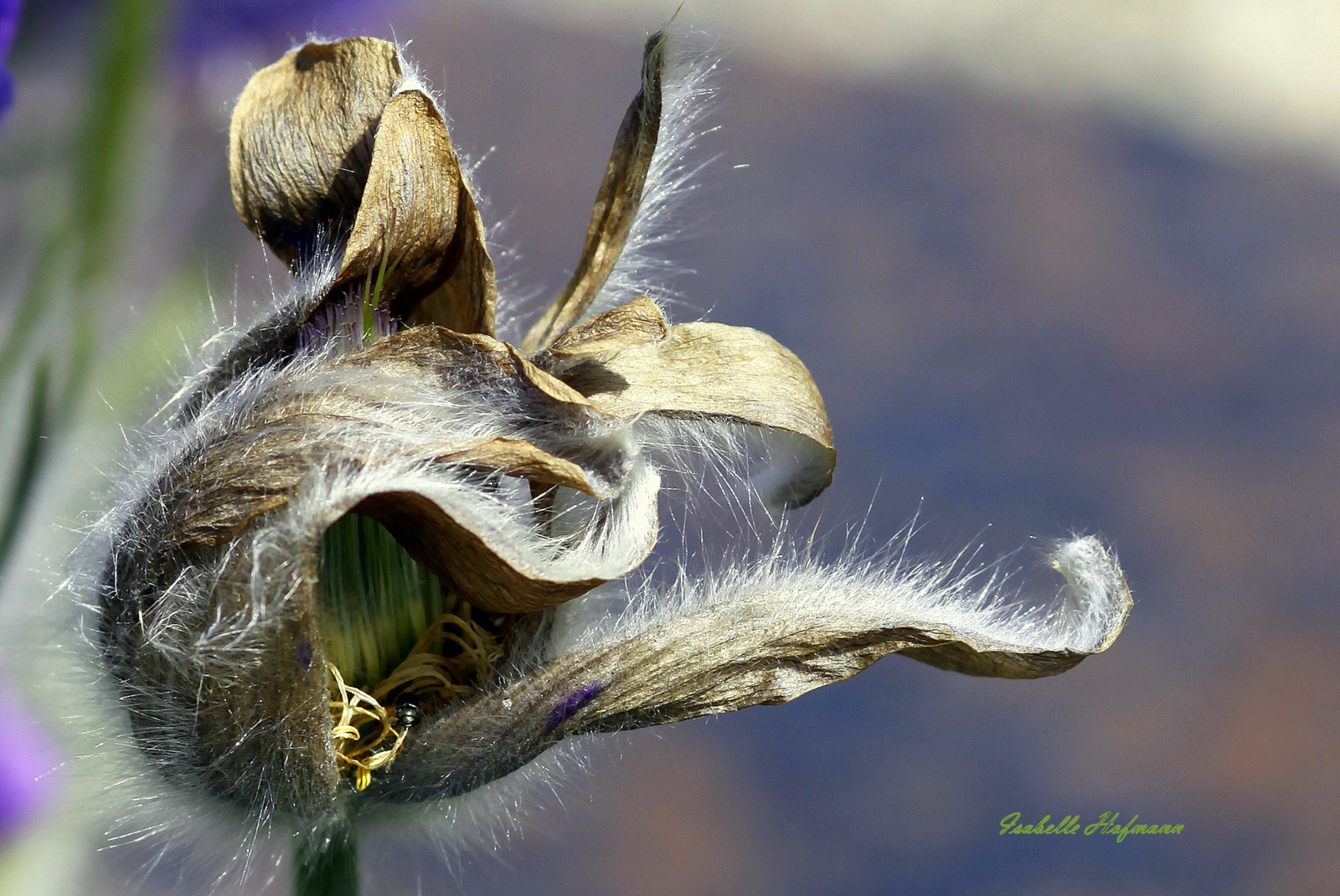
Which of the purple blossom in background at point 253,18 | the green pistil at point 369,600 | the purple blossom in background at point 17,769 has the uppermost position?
the purple blossom in background at point 253,18

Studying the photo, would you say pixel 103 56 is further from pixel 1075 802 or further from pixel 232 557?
pixel 1075 802

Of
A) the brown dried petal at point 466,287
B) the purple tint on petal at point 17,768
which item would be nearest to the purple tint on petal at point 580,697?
the brown dried petal at point 466,287

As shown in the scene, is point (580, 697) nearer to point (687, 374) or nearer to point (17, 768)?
point (687, 374)

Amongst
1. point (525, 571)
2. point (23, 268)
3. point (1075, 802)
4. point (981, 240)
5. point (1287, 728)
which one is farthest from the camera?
point (981, 240)

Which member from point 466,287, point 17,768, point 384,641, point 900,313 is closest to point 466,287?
point 466,287

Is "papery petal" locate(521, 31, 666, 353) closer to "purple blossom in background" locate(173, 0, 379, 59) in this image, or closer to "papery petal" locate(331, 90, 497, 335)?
"papery petal" locate(331, 90, 497, 335)

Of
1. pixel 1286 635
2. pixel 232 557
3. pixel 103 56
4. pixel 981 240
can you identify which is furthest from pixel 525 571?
pixel 981 240

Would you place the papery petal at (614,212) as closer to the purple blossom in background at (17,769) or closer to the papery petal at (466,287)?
the papery petal at (466,287)
